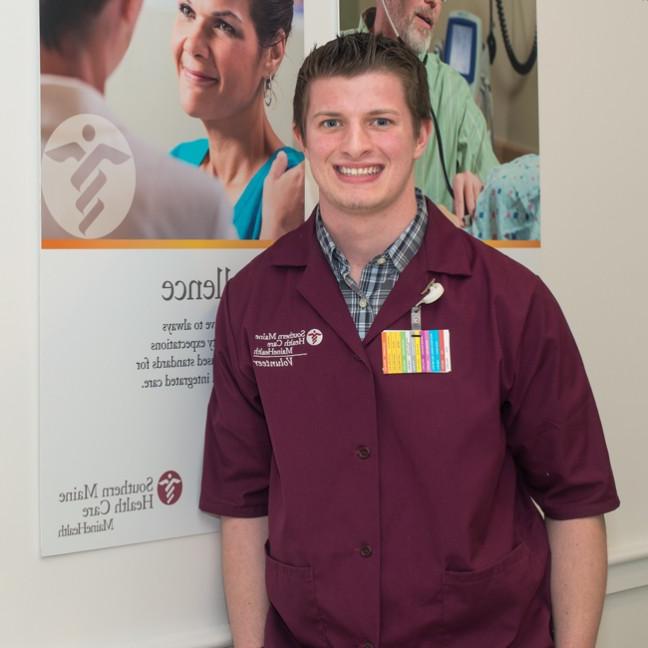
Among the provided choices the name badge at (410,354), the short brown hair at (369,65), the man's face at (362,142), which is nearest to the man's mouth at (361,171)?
the man's face at (362,142)

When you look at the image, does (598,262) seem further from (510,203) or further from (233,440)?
(233,440)

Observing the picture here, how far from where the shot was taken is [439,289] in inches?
57.4

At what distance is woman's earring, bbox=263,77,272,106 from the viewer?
1.72 metres

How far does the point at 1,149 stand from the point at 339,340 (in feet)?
1.89

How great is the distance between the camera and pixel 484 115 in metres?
2.02

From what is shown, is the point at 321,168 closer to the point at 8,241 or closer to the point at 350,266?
the point at 350,266

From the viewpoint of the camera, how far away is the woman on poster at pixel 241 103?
162cm

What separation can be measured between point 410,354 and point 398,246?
183 millimetres

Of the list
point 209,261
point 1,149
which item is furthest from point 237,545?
point 1,149

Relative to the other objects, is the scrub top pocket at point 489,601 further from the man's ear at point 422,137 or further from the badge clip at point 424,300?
the man's ear at point 422,137

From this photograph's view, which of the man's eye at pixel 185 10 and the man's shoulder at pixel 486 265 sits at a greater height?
the man's eye at pixel 185 10

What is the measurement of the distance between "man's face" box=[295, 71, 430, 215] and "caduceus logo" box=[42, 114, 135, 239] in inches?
12.5

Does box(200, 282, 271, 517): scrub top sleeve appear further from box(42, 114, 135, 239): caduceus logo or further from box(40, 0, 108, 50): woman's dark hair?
box(40, 0, 108, 50): woman's dark hair

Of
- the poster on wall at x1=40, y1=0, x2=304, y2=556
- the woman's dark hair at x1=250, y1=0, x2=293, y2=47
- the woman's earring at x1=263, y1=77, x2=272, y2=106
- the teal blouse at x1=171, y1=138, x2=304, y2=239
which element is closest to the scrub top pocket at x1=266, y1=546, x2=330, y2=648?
the poster on wall at x1=40, y1=0, x2=304, y2=556
